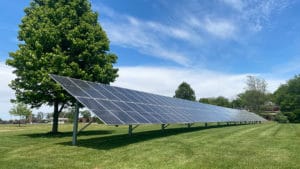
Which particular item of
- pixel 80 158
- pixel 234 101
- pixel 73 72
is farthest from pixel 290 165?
pixel 234 101

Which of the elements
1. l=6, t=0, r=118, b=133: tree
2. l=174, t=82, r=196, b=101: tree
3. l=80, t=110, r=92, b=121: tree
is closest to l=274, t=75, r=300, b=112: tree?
l=174, t=82, r=196, b=101: tree

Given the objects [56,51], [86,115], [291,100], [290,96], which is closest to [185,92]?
[290,96]

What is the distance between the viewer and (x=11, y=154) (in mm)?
11188

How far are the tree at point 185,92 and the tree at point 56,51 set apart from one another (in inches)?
3453

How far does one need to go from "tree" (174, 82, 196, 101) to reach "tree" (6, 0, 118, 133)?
87.7 meters

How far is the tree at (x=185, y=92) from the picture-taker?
110 meters

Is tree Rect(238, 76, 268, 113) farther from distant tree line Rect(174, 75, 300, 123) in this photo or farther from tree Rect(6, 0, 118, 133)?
tree Rect(6, 0, 118, 133)

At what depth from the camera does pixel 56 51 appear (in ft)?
68.2

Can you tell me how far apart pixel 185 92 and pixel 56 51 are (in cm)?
9273

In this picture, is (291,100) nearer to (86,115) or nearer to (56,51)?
(86,115)

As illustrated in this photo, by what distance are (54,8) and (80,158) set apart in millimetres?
16539

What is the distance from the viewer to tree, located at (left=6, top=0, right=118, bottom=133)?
2030 centimetres

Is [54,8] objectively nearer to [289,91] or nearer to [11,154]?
[11,154]

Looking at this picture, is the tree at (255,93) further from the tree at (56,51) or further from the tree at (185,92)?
the tree at (56,51)
